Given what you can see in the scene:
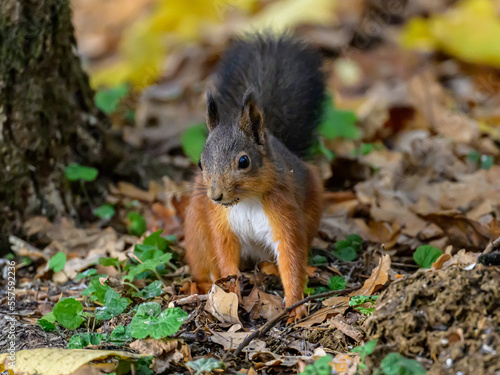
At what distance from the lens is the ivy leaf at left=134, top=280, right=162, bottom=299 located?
2871 millimetres

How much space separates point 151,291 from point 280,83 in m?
1.38

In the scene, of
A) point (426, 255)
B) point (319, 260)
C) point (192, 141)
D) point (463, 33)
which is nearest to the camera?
point (426, 255)

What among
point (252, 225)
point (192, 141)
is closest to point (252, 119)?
point (252, 225)

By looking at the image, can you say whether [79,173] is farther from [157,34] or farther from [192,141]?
[157,34]

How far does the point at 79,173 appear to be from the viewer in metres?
3.83

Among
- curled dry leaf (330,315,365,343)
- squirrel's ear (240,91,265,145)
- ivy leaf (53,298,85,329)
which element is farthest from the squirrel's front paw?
ivy leaf (53,298,85,329)

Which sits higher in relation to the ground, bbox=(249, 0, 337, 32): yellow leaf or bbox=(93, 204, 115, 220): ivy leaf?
bbox=(249, 0, 337, 32): yellow leaf

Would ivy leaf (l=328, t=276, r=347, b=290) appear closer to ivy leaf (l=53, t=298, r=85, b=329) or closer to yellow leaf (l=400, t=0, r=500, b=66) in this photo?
ivy leaf (l=53, t=298, r=85, b=329)

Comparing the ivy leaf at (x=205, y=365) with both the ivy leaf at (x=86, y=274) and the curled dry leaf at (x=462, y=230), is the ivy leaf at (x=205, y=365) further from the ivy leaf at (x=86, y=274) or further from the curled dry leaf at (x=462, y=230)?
the curled dry leaf at (x=462, y=230)

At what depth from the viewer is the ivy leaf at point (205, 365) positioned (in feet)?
6.78

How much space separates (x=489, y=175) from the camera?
4.00 meters

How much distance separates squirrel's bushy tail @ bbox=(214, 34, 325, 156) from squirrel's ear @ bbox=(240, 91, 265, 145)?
523mm

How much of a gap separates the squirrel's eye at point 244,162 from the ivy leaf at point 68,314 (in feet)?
2.98

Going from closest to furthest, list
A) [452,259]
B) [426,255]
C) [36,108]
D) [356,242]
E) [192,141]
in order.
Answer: [452,259] → [426,255] → [356,242] → [36,108] → [192,141]
